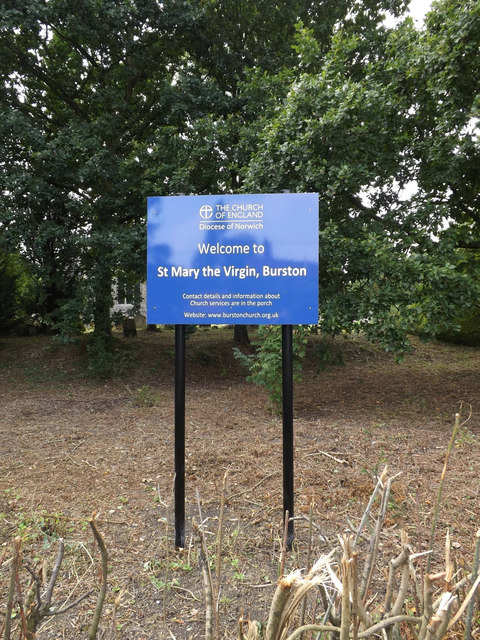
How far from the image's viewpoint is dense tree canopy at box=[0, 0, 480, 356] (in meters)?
6.10

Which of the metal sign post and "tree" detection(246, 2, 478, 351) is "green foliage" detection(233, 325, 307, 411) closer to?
"tree" detection(246, 2, 478, 351)

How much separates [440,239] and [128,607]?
5.62 meters

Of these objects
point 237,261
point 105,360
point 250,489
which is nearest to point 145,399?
point 105,360

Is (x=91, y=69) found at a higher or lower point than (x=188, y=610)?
higher

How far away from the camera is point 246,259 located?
3133 mm

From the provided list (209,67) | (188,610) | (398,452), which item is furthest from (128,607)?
(209,67)

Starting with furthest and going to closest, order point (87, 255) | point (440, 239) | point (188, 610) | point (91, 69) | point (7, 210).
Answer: point (91, 69) → point (87, 255) → point (7, 210) → point (440, 239) → point (188, 610)

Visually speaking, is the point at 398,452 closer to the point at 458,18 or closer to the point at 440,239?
the point at 440,239

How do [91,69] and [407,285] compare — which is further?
[91,69]

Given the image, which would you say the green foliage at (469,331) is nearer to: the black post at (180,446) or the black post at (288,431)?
the black post at (288,431)

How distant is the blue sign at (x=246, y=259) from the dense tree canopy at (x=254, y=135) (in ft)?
10.1

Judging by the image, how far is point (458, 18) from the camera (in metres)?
5.73

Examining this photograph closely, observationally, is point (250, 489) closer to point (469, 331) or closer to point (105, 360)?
point (105, 360)

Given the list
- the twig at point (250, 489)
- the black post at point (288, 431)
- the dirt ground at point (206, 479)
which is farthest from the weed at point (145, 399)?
the black post at point (288, 431)
